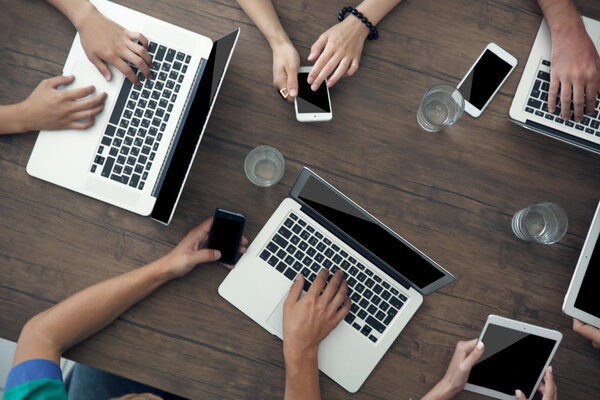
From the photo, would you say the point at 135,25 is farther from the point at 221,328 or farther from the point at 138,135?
the point at 221,328

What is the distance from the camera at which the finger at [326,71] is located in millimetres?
1099

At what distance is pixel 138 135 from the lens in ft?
3.46

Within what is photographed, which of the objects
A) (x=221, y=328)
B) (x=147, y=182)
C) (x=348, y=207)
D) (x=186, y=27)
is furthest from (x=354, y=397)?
(x=186, y=27)

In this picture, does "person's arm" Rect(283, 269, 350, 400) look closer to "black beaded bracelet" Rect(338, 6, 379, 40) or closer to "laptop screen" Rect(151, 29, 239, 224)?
"laptop screen" Rect(151, 29, 239, 224)

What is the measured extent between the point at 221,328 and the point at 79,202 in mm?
492

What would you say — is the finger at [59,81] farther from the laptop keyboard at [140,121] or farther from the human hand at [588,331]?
the human hand at [588,331]

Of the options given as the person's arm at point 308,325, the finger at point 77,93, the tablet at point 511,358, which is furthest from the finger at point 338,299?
the finger at point 77,93

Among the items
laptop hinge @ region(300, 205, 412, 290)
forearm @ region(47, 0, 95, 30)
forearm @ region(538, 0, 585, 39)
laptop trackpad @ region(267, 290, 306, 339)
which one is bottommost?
laptop trackpad @ region(267, 290, 306, 339)

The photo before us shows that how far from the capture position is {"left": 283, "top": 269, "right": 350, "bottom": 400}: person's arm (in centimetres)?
104

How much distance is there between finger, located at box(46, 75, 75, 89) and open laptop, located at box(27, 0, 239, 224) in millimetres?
14

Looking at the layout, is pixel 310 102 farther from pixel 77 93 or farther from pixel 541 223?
pixel 541 223

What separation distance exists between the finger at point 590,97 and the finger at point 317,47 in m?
0.71

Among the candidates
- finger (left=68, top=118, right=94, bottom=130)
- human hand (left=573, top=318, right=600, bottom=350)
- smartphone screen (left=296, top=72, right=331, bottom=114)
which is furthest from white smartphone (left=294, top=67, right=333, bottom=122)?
human hand (left=573, top=318, right=600, bottom=350)

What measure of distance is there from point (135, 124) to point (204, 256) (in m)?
0.38
